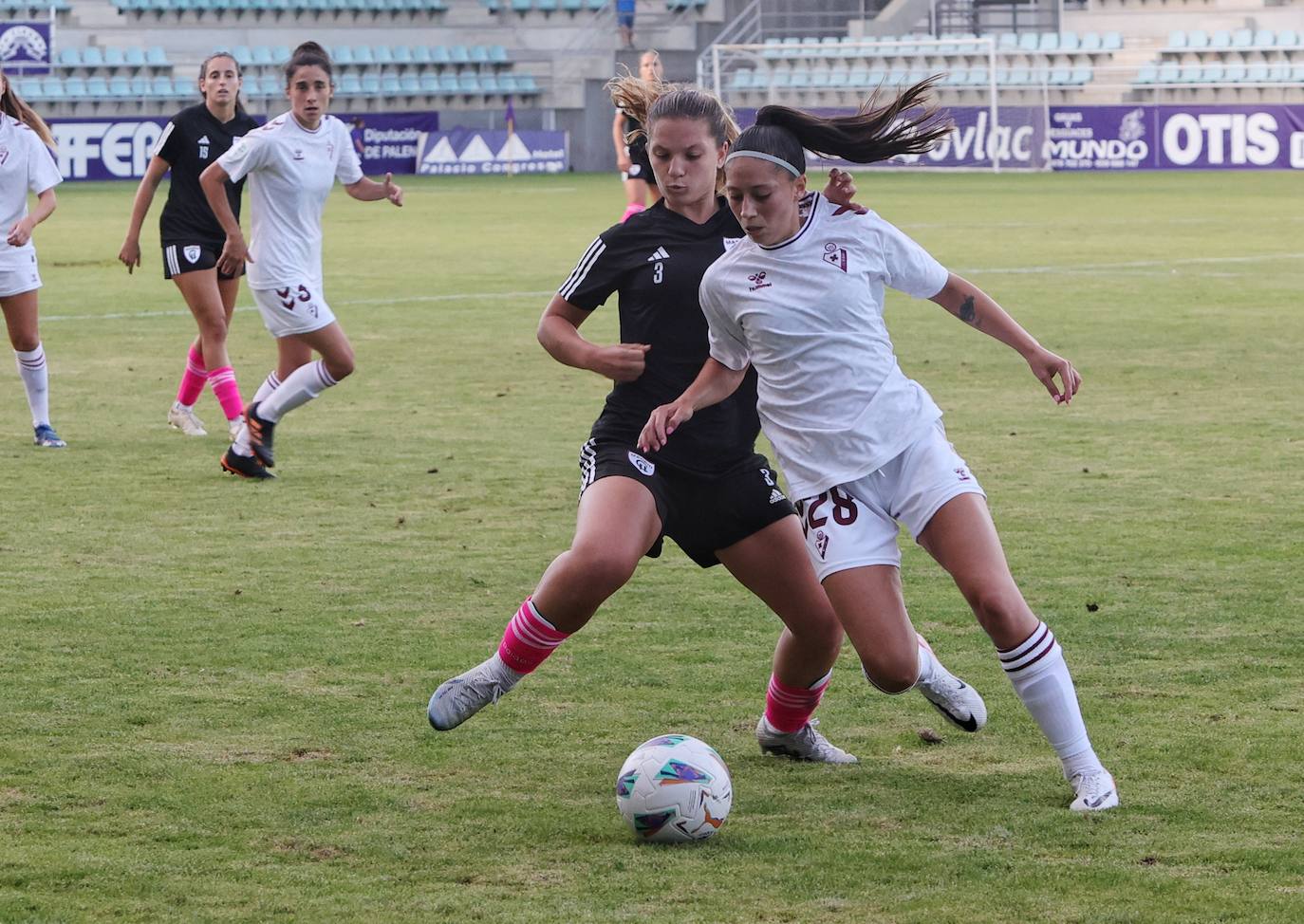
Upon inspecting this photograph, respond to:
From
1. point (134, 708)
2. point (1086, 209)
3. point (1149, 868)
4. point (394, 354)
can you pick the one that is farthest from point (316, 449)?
point (1086, 209)

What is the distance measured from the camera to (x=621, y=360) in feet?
16.4

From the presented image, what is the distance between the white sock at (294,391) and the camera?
976 cm

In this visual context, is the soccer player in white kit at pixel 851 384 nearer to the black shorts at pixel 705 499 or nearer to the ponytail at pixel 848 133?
the ponytail at pixel 848 133

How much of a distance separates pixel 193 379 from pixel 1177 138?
36125mm

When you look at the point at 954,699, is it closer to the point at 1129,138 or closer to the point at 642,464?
the point at 642,464

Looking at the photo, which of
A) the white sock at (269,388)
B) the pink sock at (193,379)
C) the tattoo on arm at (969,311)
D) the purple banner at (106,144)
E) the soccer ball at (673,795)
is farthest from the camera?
the purple banner at (106,144)

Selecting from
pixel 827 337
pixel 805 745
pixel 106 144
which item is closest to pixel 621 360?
pixel 827 337

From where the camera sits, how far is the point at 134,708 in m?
5.58

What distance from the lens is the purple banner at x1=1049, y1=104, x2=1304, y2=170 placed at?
41.9 metres

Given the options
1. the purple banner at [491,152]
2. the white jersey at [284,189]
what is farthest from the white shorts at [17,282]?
the purple banner at [491,152]

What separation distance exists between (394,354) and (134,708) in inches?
365

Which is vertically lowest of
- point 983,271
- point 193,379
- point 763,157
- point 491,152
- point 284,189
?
point 491,152

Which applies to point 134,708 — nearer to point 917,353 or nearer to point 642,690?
point 642,690

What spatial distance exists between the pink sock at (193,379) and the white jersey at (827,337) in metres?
6.60
